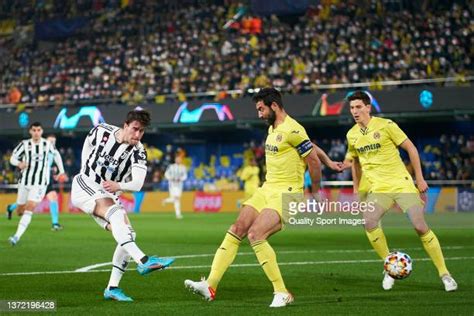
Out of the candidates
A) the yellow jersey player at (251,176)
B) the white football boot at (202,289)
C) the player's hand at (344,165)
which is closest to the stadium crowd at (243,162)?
the yellow jersey player at (251,176)

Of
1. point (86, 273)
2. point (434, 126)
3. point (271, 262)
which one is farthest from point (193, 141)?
point (271, 262)

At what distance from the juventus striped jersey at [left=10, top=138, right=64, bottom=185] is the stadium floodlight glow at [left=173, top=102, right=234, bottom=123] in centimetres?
2072

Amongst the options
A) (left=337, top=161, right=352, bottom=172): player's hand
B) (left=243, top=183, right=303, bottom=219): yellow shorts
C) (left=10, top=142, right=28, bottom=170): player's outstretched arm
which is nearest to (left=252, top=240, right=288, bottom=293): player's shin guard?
(left=243, top=183, right=303, bottom=219): yellow shorts

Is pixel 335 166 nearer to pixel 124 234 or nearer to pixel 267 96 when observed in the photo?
pixel 267 96

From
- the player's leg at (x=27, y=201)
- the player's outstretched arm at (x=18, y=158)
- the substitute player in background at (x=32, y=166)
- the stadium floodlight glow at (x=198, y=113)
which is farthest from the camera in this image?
the stadium floodlight glow at (x=198, y=113)

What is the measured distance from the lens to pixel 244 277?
12469 millimetres

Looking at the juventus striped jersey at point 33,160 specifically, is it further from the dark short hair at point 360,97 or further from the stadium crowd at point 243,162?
the stadium crowd at point 243,162

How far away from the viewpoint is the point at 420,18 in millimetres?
40031

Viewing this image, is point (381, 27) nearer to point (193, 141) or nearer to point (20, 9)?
point (193, 141)

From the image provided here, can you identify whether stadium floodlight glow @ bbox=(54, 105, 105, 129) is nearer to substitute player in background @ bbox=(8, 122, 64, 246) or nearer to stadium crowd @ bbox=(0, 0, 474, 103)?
stadium crowd @ bbox=(0, 0, 474, 103)

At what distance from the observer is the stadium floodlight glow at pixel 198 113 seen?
137 ft

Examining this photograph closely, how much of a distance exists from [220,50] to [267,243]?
34.7m

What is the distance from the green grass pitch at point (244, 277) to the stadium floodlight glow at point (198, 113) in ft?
65.4

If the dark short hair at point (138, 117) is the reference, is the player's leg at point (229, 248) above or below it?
below
